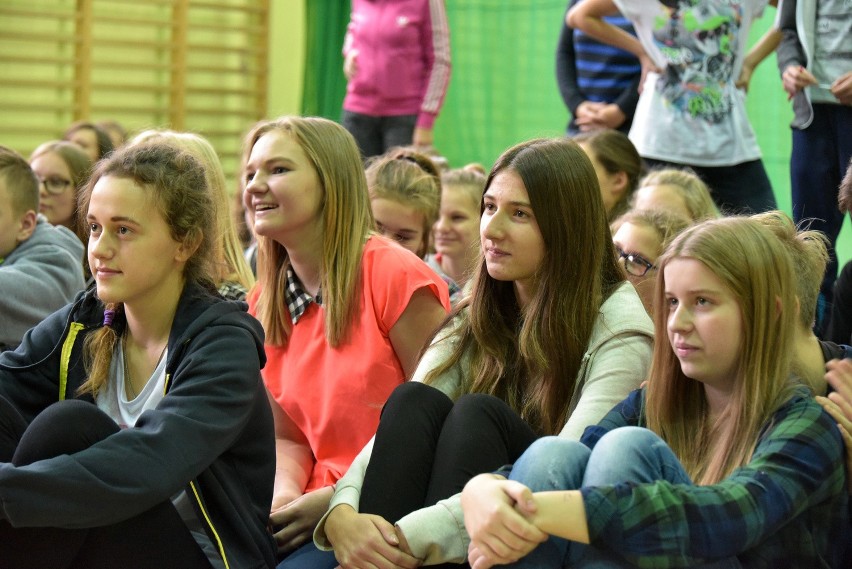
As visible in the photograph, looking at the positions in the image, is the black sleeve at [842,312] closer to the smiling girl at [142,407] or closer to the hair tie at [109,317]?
the smiling girl at [142,407]

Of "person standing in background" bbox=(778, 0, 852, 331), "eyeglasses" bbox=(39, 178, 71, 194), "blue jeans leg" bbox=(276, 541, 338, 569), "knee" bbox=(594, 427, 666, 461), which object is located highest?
"person standing in background" bbox=(778, 0, 852, 331)

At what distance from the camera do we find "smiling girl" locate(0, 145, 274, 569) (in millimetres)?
1446

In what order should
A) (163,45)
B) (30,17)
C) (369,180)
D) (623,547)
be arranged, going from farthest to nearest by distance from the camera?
(163,45)
(30,17)
(369,180)
(623,547)

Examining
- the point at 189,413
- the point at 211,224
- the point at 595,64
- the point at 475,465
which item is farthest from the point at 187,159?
the point at 595,64

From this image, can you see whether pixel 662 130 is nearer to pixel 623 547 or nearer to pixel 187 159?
pixel 187 159

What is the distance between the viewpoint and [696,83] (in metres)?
2.91

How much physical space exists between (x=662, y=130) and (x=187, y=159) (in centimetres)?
156

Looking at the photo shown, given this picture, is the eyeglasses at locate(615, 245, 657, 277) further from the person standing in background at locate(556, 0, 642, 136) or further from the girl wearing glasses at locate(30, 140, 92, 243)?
the girl wearing glasses at locate(30, 140, 92, 243)

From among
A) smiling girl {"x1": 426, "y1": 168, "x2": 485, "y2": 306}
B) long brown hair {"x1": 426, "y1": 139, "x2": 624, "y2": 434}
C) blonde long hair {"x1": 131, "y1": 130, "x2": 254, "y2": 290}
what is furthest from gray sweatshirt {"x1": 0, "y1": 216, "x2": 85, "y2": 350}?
long brown hair {"x1": 426, "y1": 139, "x2": 624, "y2": 434}

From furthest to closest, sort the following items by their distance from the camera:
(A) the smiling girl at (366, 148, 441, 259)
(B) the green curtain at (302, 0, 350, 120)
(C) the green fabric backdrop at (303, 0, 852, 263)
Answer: (B) the green curtain at (302, 0, 350, 120), (C) the green fabric backdrop at (303, 0, 852, 263), (A) the smiling girl at (366, 148, 441, 259)

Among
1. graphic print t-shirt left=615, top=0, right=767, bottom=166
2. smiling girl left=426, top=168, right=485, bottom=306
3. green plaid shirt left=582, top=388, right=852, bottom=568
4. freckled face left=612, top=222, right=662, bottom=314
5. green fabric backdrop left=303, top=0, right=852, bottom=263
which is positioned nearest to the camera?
green plaid shirt left=582, top=388, right=852, bottom=568

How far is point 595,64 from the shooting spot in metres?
3.40

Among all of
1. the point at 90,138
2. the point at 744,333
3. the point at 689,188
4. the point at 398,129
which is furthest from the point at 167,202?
the point at 398,129

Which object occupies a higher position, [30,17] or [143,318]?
[30,17]
